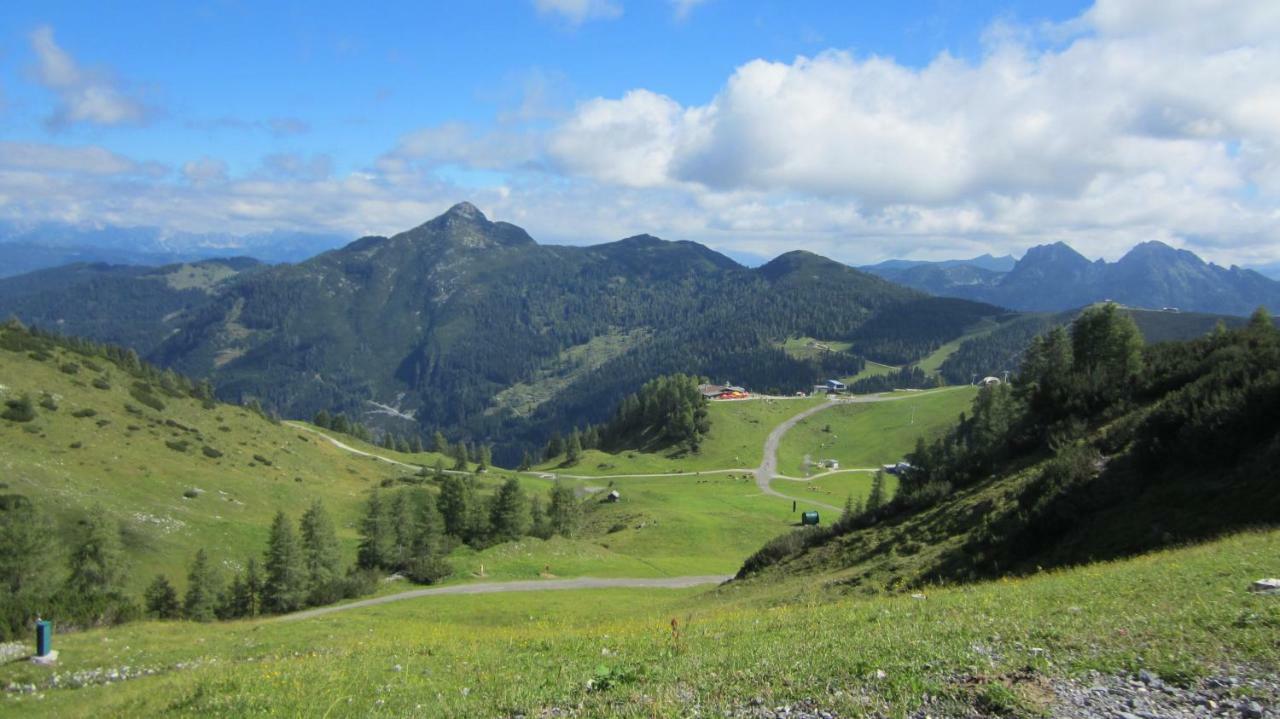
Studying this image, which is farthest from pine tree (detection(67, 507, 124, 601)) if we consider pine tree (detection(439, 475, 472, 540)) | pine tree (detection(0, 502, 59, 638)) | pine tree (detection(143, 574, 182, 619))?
pine tree (detection(439, 475, 472, 540))

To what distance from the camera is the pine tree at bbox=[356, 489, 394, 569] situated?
6369 centimetres

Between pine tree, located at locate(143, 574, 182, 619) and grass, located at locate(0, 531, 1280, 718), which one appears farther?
pine tree, located at locate(143, 574, 182, 619)

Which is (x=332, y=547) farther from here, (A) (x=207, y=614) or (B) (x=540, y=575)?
(B) (x=540, y=575)

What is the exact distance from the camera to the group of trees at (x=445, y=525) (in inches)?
2357

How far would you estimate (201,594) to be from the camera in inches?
1932

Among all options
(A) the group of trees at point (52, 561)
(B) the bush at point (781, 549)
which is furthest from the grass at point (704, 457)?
(B) the bush at point (781, 549)

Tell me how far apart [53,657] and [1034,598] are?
3215 cm

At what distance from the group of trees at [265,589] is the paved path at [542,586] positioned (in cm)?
263

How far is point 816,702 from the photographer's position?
30.8ft

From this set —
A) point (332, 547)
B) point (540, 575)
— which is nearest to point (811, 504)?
Result: point (540, 575)

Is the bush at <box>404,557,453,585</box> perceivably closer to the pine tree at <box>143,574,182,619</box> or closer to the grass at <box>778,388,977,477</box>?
the pine tree at <box>143,574,182,619</box>

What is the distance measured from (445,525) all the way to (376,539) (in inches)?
630

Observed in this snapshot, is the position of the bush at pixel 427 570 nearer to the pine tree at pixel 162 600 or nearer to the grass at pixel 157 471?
the pine tree at pixel 162 600

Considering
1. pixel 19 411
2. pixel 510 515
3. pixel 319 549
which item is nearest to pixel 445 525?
pixel 510 515
